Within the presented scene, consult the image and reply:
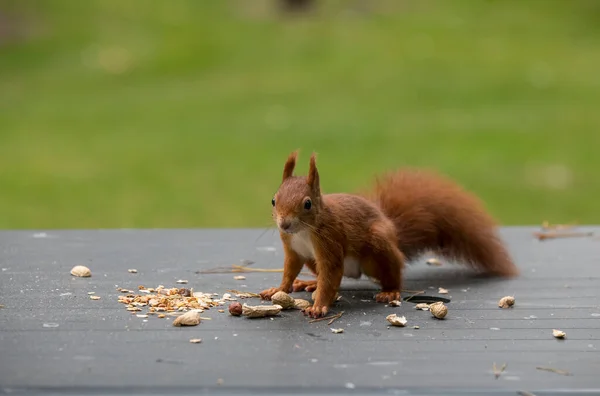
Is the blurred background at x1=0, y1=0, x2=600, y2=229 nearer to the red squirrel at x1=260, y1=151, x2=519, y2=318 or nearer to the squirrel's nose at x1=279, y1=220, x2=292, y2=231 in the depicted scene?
the red squirrel at x1=260, y1=151, x2=519, y2=318

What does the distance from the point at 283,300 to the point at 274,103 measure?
248 inches

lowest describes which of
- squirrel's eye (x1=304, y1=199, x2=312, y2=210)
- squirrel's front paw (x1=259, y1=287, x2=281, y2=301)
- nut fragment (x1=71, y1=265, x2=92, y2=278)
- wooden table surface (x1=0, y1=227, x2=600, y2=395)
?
wooden table surface (x1=0, y1=227, x2=600, y2=395)

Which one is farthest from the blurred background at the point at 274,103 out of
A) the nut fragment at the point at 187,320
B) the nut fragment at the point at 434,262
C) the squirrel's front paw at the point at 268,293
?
the nut fragment at the point at 187,320

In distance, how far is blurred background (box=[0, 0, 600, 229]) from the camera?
5.76 metres

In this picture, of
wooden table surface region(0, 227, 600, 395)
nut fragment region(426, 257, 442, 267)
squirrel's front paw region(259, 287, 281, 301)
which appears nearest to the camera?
wooden table surface region(0, 227, 600, 395)

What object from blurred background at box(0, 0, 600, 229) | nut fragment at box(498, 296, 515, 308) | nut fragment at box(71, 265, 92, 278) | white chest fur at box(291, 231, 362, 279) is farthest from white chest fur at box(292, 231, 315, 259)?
blurred background at box(0, 0, 600, 229)

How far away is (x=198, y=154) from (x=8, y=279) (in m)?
4.58

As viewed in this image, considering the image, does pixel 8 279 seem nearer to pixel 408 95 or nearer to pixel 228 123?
pixel 228 123

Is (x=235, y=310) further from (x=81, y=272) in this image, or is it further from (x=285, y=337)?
(x=81, y=272)

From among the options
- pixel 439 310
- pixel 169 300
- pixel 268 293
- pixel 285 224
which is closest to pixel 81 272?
pixel 169 300

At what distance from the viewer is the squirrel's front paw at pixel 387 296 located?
6.12 ft

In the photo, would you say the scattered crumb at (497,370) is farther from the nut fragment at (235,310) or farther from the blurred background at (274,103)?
the blurred background at (274,103)

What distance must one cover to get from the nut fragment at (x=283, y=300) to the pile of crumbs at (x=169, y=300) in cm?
11

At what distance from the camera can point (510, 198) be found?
5637mm
